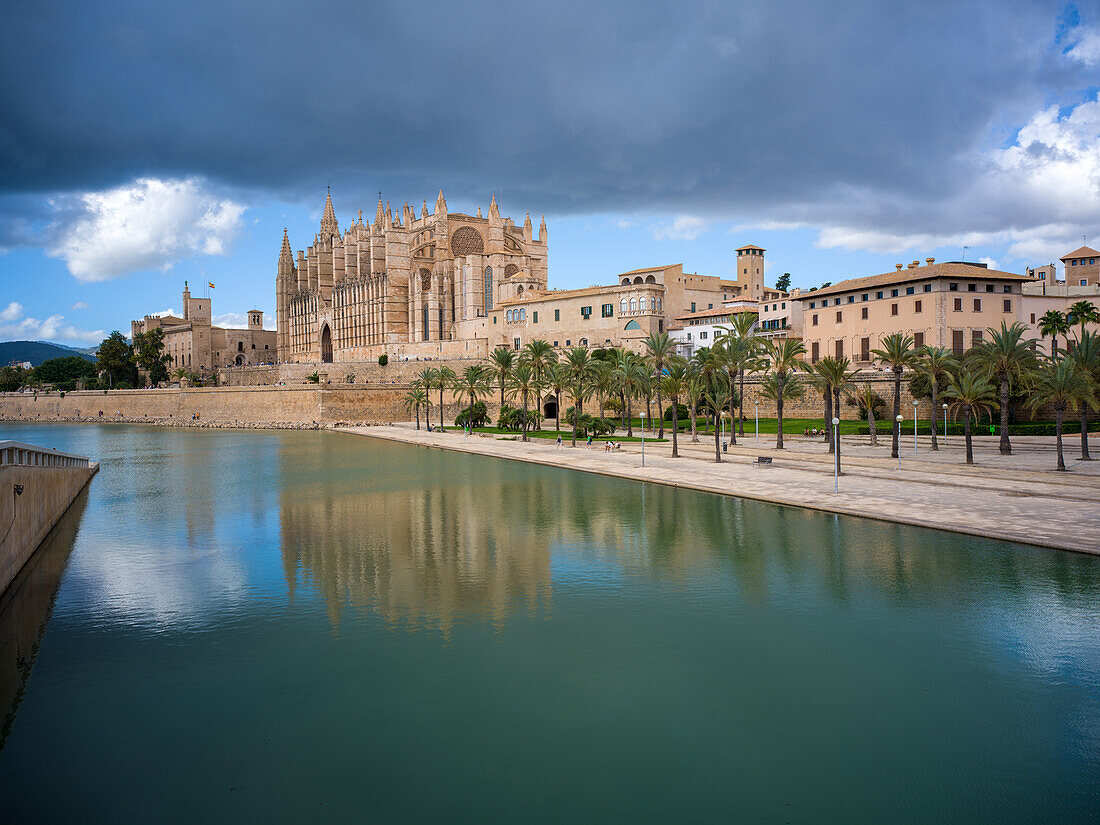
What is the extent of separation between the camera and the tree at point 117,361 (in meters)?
99.1

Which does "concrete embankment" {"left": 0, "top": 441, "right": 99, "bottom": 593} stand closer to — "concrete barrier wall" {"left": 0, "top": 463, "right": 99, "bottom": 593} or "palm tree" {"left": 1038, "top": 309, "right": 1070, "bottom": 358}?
"concrete barrier wall" {"left": 0, "top": 463, "right": 99, "bottom": 593}

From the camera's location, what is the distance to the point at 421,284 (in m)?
88.9

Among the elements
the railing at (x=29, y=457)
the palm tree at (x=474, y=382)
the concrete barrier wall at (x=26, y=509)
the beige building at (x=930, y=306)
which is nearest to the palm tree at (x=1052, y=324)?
the beige building at (x=930, y=306)

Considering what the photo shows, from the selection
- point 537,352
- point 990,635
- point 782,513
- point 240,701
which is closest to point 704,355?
point 537,352

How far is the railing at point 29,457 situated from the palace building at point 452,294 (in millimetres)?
43910

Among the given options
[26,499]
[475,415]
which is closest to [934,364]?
[26,499]

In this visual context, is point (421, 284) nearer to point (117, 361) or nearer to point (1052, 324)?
point (117, 361)

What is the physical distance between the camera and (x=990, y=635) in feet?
37.8

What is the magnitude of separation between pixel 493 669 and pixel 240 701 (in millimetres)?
3249

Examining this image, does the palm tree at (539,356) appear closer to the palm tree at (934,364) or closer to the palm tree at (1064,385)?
the palm tree at (934,364)

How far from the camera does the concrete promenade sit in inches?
711

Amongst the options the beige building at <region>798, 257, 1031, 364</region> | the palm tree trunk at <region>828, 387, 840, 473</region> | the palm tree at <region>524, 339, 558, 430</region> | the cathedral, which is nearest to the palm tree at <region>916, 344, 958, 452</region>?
the palm tree trunk at <region>828, 387, 840, 473</region>

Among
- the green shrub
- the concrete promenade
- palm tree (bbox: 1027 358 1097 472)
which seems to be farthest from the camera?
the green shrub

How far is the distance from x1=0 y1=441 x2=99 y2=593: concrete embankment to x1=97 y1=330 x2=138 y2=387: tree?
8428 centimetres
